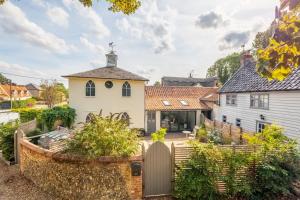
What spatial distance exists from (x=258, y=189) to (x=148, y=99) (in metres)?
14.0

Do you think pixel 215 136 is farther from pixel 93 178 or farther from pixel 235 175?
pixel 93 178

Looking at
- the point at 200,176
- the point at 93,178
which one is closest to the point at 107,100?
the point at 93,178

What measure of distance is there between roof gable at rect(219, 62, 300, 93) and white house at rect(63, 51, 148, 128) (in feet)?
27.0

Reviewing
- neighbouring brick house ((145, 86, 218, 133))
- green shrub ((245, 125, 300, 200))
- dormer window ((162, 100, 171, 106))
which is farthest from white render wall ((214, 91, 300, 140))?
dormer window ((162, 100, 171, 106))

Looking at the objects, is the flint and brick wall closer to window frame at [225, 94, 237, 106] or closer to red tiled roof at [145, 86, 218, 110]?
red tiled roof at [145, 86, 218, 110]

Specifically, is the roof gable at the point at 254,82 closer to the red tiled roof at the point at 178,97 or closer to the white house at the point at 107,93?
the red tiled roof at the point at 178,97

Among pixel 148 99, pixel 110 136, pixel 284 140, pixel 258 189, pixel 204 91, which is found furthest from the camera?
pixel 204 91

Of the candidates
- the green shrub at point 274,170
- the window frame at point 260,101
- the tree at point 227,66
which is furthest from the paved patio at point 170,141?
the tree at point 227,66

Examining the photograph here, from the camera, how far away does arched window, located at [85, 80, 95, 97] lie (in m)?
15.5

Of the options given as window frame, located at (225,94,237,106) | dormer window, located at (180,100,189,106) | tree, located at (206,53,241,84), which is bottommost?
dormer window, located at (180,100,189,106)

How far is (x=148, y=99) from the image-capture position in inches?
748

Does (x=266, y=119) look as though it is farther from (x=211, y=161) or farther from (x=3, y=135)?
(x=3, y=135)

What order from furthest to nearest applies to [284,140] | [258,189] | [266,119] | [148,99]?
[148,99] → [266,119] → [284,140] → [258,189]

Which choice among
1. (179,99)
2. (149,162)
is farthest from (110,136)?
(179,99)
